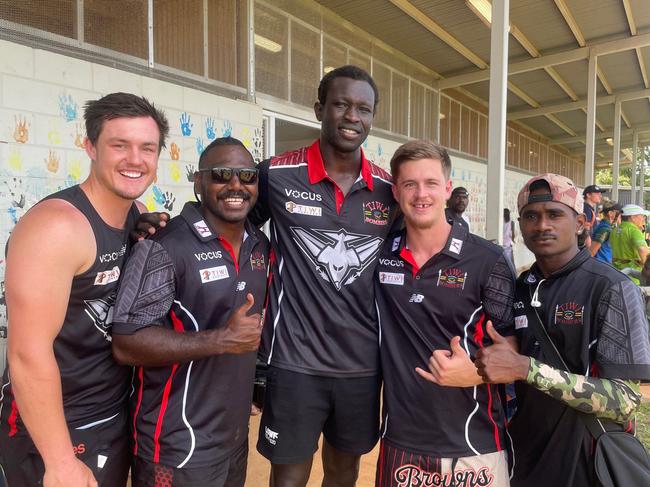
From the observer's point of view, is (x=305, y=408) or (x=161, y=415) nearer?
(x=161, y=415)

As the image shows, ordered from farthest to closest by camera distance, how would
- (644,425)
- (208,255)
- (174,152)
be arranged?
(174,152), (644,425), (208,255)

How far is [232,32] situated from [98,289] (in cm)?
587

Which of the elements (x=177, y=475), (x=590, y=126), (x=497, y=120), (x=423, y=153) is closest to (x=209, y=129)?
(x=497, y=120)

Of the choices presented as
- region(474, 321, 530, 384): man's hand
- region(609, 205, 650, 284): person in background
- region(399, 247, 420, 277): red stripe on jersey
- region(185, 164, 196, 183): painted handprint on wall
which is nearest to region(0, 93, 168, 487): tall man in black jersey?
region(399, 247, 420, 277): red stripe on jersey

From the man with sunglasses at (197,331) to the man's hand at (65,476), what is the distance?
1.03 feet

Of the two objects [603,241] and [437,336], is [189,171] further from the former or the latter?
[603,241]

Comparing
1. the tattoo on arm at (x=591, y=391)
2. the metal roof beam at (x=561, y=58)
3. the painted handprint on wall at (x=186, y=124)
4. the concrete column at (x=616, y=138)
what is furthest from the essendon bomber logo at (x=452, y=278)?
the concrete column at (x=616, y=138)

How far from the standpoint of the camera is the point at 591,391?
1714mm

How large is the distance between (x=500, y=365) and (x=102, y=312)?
153 cm

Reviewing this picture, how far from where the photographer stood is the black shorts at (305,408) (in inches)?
93.0

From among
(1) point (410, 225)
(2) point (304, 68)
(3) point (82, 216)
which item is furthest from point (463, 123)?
(3) point (82, 216)

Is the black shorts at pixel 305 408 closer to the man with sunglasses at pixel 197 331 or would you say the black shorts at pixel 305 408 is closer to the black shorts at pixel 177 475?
the man with sunglasses at pixel 197 331

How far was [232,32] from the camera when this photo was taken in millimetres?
6750

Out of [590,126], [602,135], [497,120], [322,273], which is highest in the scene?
[602,135]
